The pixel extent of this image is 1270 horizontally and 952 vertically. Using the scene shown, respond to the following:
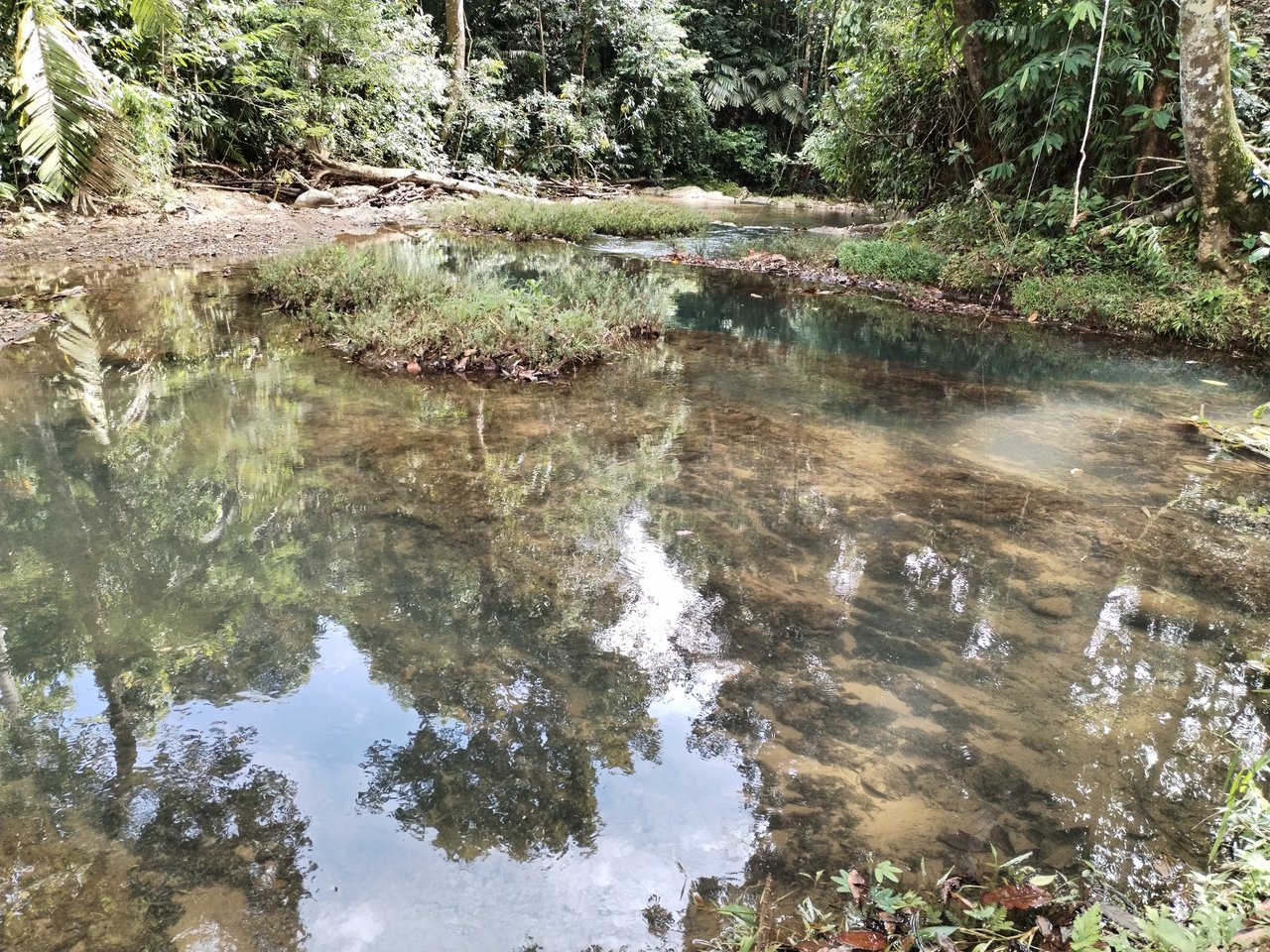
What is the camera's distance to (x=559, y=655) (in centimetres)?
301

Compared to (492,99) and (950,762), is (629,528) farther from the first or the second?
(492,99)

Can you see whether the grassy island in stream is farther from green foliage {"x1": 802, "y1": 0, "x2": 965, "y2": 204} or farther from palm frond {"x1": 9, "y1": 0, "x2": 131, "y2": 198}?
green foliage {"x1": 802, "y1": 0, "x2": 965, "y2": 204}

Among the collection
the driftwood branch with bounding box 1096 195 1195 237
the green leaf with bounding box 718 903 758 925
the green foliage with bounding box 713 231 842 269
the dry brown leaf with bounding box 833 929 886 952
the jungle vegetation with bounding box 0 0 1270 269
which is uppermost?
the jungle vegetation with bounding box 0 0 1270 269

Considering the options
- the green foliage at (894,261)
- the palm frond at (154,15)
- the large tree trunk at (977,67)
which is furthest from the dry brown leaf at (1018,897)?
the palm frond at (154,15)

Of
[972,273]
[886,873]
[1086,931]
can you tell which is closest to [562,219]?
[972,273]

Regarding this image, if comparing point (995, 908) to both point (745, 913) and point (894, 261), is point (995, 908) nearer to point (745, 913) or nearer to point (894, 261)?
point (745, 913)

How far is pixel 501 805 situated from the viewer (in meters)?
2.32

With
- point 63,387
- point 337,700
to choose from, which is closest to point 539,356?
point 63,387

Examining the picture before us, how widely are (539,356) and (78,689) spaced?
4444 millimetres

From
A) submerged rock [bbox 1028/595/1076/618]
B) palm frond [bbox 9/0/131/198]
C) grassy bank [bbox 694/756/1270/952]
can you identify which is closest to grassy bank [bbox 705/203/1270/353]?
submerged rock [bbox 1028/595/1076/618]

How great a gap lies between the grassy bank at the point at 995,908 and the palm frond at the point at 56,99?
11761mm

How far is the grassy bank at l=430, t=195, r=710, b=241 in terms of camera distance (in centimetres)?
1476

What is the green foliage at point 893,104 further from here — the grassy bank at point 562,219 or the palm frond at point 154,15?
the palm frond at point 154,15

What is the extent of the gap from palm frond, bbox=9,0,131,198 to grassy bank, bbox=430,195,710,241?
612 centimetres
